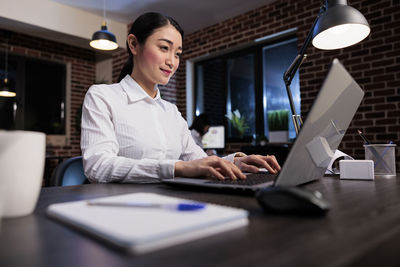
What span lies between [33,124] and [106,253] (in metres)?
5.21

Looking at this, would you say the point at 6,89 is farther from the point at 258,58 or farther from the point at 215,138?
the point at 258,58

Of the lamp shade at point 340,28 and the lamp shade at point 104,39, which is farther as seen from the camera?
the lamp shade at point 104,39

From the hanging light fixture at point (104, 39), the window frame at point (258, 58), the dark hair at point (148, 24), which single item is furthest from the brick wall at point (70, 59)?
the dark hair at point (148, 24)

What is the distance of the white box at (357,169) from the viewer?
963 millimetres

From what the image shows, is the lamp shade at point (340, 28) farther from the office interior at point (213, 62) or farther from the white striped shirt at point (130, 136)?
the office interior at point (213, 62)

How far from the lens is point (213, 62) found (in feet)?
15.9

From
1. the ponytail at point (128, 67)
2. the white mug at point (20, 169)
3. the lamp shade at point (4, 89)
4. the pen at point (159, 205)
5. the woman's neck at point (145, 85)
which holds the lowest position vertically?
the pen at point (159, 205)

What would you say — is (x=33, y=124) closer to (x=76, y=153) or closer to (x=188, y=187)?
(x=76, y=153)

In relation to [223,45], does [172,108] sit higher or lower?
lower

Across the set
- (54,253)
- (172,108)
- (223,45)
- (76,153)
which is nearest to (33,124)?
(76,153)

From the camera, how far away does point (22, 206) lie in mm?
454

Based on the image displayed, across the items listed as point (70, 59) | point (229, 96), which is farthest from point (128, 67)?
point (70, 59)

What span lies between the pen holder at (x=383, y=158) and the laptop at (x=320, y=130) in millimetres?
411

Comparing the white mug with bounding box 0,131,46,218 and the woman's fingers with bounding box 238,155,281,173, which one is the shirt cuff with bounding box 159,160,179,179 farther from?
the white mug with bounding box 0,131,46,218
